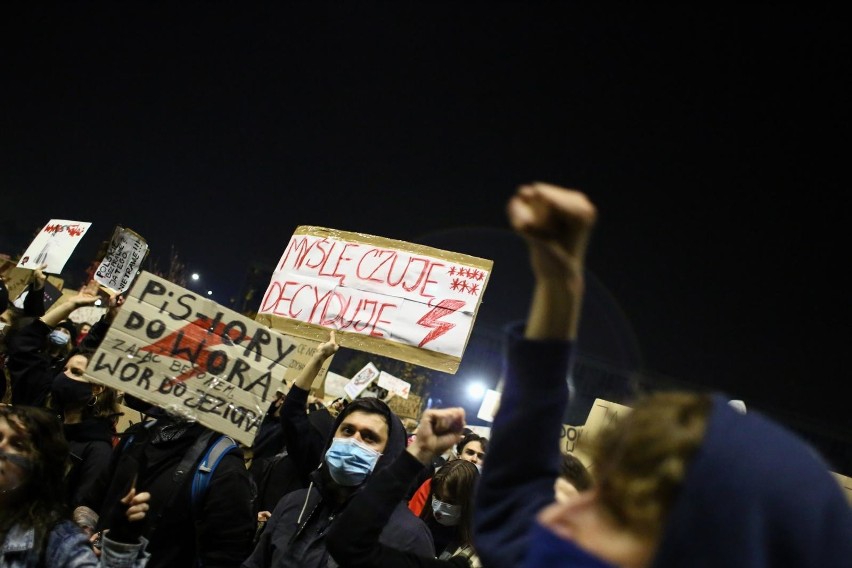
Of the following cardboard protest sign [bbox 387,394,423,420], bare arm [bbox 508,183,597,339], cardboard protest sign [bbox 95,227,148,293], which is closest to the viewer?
bare arm [bbox 508,183,597,339]

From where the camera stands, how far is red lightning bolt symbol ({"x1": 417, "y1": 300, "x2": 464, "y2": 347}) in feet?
16.2

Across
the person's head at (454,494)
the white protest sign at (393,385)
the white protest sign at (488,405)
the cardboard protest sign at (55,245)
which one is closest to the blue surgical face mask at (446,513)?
the person's head at (454,494)

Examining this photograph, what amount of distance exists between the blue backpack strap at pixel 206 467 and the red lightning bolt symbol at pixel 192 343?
0.46 m

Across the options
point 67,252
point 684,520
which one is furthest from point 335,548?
point 67,252

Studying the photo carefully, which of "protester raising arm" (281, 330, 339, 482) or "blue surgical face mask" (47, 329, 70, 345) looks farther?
"blue surgical face mask" (47, 329, 70, 345)

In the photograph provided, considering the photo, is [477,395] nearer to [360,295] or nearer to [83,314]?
[83,314]

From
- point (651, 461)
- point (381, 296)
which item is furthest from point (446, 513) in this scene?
point (651, 461)

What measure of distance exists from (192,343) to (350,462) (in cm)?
124

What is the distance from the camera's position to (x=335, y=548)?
2436mm

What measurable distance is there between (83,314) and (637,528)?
9.90 metres

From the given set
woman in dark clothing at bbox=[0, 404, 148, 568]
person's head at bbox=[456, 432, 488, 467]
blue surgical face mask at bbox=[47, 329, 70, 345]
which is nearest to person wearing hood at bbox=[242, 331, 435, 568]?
woman in dark clothing at bbox=[0, 404, 148, 568]

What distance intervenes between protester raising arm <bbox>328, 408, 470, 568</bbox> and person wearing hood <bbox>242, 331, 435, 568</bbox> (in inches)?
12.9

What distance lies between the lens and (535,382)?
4.57ft

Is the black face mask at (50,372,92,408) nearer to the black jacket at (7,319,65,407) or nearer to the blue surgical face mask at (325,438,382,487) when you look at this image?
the black jacket at (7,319,65,407)
